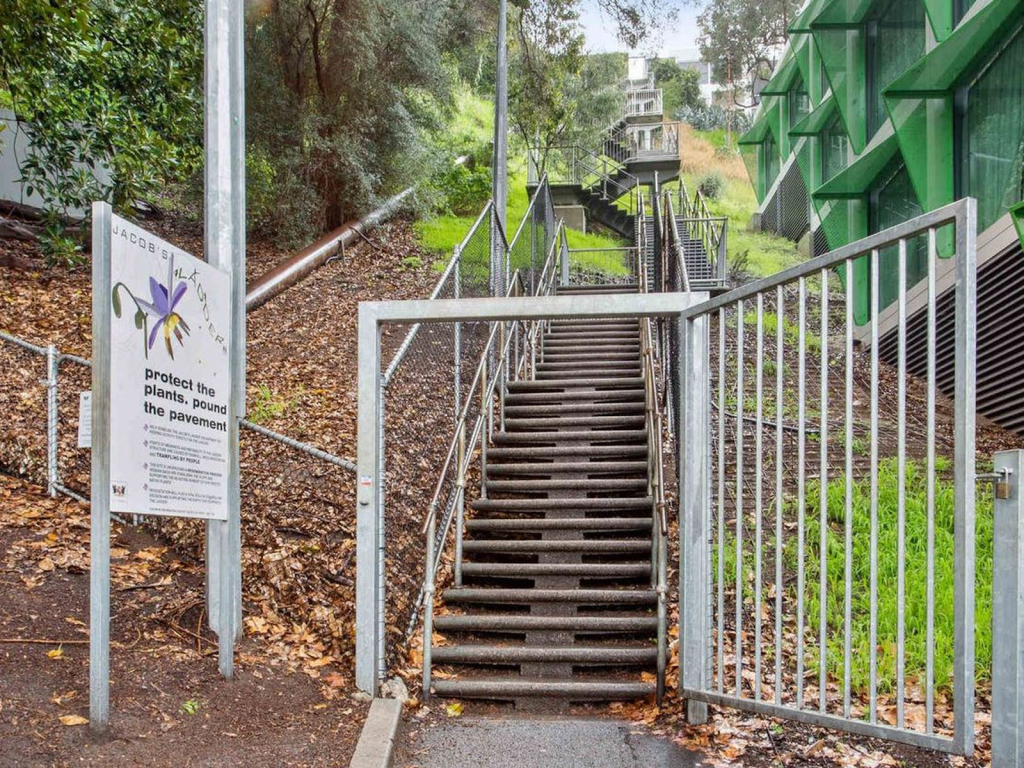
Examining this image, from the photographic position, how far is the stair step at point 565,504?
292 inches

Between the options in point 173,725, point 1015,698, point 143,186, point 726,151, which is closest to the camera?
point 1015,698

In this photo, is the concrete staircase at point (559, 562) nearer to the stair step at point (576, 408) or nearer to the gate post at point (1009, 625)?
the stair step at point (576, 408)

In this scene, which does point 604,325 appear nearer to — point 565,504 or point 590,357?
point 590,357

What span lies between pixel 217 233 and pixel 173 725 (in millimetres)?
2735

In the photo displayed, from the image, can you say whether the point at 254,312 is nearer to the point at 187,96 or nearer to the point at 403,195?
the point at 187,96

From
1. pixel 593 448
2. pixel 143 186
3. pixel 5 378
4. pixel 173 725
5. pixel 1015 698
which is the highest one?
pixel 143 186

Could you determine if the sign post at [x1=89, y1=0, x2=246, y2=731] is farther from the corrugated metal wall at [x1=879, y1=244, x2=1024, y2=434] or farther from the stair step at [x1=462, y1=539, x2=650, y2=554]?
the corrugated metal wall at [x1=879, y1=244, x2=1024, y2=434]

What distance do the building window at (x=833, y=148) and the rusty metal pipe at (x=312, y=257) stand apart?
27.0 ft

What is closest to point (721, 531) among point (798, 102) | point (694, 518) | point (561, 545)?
point (694, 518)

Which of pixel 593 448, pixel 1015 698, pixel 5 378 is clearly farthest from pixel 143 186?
pixel 1015 698

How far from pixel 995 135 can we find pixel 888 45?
485 centimetres

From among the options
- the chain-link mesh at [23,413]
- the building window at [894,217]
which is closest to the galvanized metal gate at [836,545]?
the building window at [894,217]

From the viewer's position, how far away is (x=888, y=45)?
15203mm

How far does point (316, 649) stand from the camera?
5.70m
